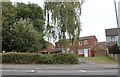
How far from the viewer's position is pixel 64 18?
3447 cm

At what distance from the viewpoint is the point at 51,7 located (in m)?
35.1

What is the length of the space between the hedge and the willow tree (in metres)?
4.11

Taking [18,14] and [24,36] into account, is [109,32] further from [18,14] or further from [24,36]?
[24,36]

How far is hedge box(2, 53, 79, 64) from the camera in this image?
30.3 meters

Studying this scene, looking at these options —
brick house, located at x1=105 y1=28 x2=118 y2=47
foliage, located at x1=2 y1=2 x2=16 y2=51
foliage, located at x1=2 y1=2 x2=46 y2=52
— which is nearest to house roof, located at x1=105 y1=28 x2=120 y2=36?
brick house, located at x1=105 y1=28 x2=118 y2=47

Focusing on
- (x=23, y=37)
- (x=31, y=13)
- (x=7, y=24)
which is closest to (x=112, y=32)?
(x=31, y=13)

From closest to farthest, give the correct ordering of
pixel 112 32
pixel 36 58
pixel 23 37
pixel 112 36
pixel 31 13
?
pixel 36 58, pixel 23 37, pixel 31 13, pixel 112 36, pixel 112 32

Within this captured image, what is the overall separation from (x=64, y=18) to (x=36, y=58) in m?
6.68

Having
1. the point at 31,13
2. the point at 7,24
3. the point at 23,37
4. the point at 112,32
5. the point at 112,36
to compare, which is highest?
the point at 31,13

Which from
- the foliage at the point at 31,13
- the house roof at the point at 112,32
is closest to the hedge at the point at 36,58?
the foliage at the point at 31,13

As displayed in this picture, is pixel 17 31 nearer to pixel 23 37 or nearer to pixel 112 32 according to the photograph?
pixel 23 37

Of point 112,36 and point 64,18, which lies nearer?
point 64,18

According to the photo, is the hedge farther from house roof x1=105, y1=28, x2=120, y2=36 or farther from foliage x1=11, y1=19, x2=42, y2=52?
house roof x1=105, y1=28, x2=120, y2=36

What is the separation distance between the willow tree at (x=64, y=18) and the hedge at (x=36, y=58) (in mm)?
4110
